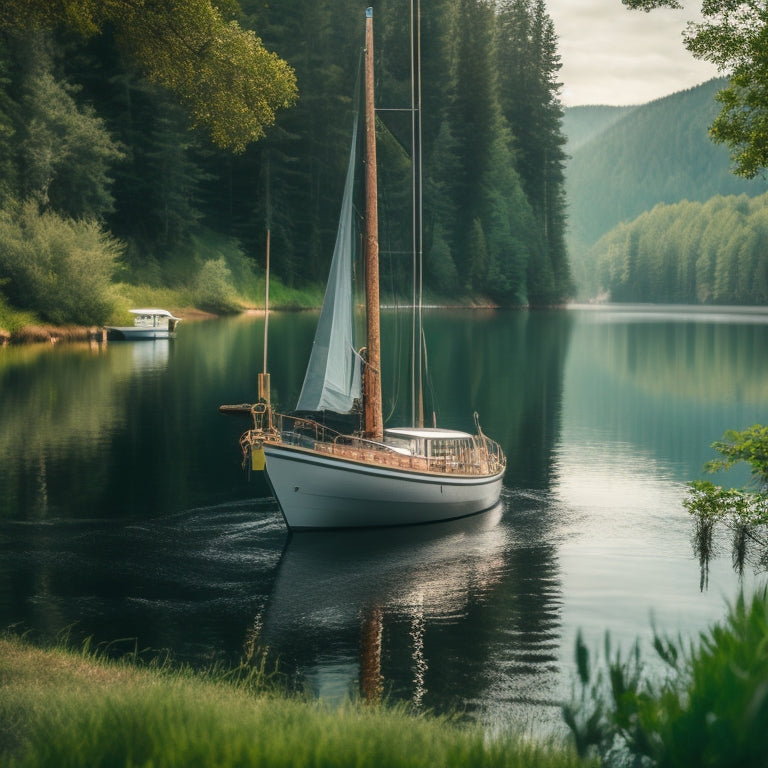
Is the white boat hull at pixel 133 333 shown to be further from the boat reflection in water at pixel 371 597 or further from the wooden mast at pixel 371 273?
the boat reflection in water at pixel 371 597

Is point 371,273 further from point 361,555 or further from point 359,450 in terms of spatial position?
point 361,555

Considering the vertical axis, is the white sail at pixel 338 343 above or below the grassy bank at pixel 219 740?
above

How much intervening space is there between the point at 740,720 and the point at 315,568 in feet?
53.4

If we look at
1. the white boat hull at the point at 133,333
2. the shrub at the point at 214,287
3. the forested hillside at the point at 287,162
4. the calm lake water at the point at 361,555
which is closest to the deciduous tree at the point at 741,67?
the calm lake water at the point at 361,555

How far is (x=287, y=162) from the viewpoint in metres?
121

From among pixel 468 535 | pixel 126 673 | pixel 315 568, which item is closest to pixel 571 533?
pixel 468 535

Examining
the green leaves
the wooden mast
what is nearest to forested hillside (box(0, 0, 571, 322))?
the wooden mast

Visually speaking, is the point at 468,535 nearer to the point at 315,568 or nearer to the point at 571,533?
the point at 571,533

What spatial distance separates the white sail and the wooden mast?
0.40 m

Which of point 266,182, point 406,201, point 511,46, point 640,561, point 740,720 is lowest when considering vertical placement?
point 640,561

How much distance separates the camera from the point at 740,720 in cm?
→ 546

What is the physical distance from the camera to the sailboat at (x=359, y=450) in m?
23.2

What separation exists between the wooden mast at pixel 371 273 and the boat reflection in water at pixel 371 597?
360cm

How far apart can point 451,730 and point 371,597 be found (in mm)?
9049
